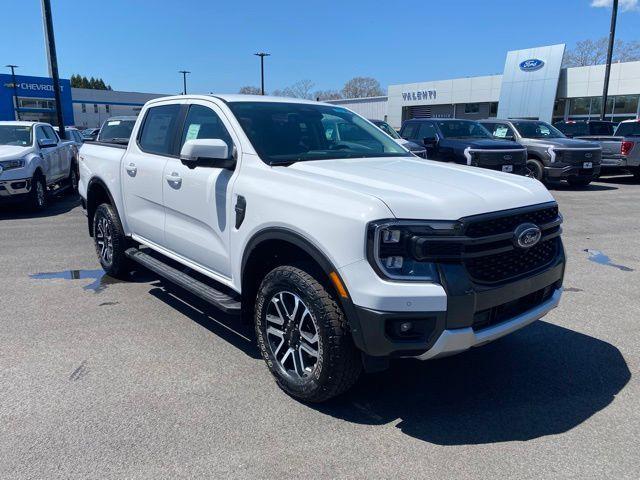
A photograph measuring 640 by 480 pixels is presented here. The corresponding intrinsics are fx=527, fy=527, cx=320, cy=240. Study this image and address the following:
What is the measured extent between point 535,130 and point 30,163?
499 inches

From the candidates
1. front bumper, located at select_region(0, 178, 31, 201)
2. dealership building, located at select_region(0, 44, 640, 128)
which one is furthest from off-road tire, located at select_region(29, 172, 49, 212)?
dealership building, located at select_region(0, 44, 640, 128)

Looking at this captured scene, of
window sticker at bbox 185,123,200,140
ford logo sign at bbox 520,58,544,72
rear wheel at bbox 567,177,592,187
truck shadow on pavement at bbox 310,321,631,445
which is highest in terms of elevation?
ford logo sign at bbox 520,58,544,72

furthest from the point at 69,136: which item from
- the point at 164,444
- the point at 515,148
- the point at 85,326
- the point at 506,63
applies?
the point at 506,63

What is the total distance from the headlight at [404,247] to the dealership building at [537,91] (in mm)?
36974

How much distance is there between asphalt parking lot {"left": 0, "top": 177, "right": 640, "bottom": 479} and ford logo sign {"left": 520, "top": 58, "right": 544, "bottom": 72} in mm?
37814

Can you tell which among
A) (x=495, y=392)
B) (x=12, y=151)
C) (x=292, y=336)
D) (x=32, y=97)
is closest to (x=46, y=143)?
(x=12, y=151)

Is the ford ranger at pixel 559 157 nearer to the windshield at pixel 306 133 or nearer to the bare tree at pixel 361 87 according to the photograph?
the windshield at pixel 306 133

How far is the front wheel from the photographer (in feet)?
9.87

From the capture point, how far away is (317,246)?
3004 millimetres

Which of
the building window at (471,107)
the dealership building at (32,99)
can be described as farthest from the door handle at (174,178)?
the dealership building at (32,99)

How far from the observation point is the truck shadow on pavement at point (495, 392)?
123 inches

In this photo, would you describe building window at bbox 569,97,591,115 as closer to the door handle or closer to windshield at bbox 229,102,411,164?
windshield at bbox 229,102,411,164

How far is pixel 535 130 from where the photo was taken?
14.8 m

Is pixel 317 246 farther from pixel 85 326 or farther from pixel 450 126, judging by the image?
pixel 450 126
